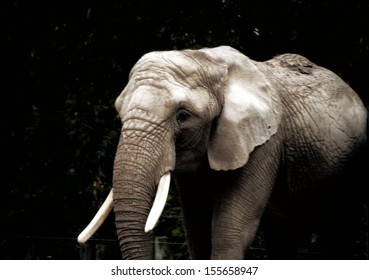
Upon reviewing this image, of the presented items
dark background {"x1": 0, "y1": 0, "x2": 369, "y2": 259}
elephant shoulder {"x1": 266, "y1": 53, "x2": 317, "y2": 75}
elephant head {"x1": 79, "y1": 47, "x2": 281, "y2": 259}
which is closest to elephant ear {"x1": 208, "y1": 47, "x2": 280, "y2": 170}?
elephant head {"x1": 79, "y1": 47, "x2": 281, "y2": 259}

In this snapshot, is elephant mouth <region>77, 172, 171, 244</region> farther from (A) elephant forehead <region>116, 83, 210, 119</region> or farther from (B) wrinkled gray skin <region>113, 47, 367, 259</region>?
(A) elephant forehead <region>116, 83, 210, 119</region>

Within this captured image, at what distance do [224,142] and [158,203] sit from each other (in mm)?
732

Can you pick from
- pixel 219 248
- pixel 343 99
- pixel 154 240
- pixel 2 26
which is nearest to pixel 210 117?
pixel 219 248

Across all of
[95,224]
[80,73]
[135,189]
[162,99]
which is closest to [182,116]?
[162,99]

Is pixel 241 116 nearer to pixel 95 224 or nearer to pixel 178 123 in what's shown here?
pixel 178 123

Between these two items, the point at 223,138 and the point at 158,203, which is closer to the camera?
the point at 158,203

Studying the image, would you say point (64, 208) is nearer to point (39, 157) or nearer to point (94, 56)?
point (39, 157)

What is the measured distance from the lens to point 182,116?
5836 millimetres

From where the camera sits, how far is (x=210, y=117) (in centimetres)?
595

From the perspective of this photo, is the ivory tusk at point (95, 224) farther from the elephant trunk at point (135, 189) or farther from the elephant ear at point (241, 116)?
the elephant ear at point (241, 116)

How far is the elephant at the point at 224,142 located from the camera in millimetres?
5586

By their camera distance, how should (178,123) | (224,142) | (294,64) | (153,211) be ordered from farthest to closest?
(294,64)
(224,142)
(178,123)
(153,211)

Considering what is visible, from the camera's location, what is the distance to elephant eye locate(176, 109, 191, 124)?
5.81 meters

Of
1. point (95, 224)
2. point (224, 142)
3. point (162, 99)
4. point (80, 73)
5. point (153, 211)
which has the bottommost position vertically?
point (80, 73)
